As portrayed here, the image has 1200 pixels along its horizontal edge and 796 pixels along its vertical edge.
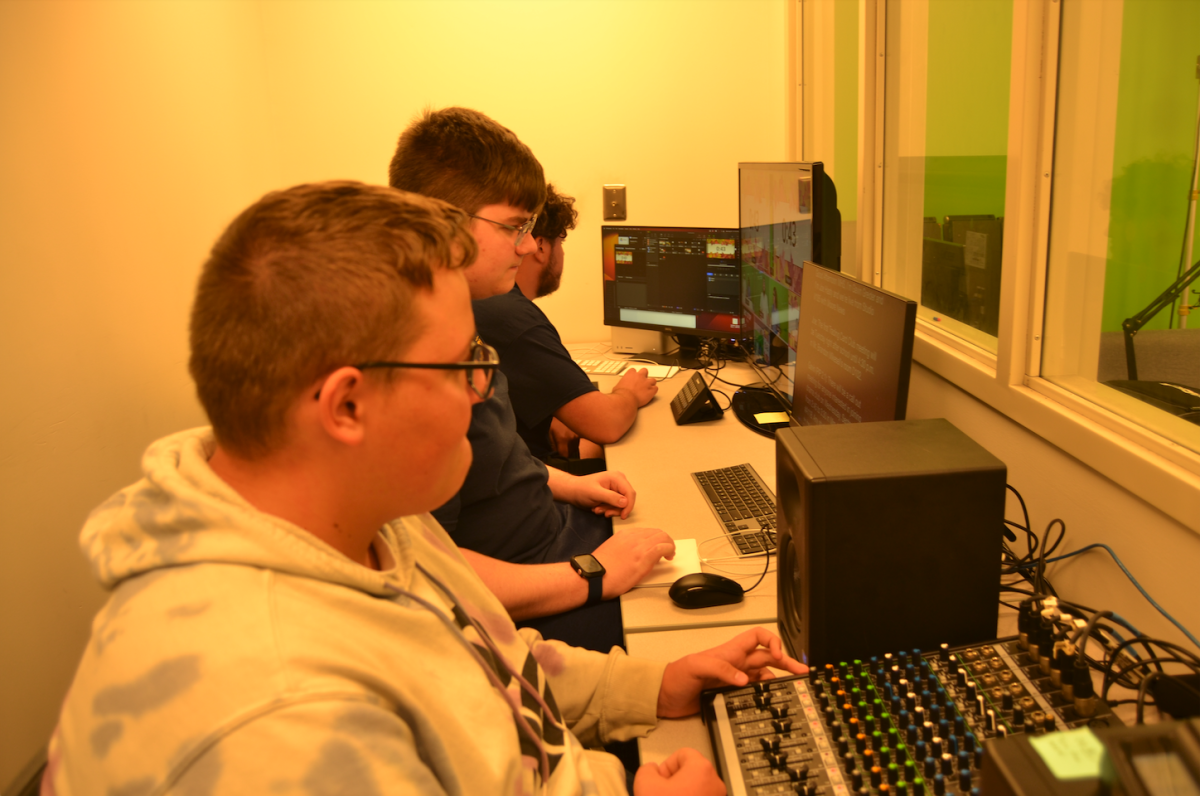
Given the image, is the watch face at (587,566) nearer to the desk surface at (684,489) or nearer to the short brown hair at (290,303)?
the desk surface at (684,489)

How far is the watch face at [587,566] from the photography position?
4.44 ft

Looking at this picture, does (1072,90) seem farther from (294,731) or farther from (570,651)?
(294,731)

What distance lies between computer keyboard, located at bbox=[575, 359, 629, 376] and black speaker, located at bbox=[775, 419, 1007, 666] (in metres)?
1.81

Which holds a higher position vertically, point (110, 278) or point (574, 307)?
point (110, 278)

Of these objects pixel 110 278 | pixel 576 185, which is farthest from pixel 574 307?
pixel 110 278

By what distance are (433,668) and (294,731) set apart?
0.60 feet

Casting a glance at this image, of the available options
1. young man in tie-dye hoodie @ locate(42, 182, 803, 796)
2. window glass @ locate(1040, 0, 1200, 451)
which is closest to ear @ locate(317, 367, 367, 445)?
young man in tie-dye hoodie @ locate(42, 182, 803, 796)

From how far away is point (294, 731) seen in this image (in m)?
0.56

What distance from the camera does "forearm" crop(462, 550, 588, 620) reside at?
1329 mm

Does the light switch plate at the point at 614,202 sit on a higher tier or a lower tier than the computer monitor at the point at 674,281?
higher

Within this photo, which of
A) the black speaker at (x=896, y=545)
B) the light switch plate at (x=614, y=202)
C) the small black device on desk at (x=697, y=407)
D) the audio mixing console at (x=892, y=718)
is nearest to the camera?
the audio mixing console at (x=892, y=718)

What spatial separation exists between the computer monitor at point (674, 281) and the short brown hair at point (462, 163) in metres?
1.22

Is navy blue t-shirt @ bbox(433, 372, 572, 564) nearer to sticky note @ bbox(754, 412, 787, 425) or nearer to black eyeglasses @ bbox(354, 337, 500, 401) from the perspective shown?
black eyeglasses @ bbox(354, 337, 500, 401)

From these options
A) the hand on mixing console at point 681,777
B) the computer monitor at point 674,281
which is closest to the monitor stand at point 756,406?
the computer monitor at point 674,281
